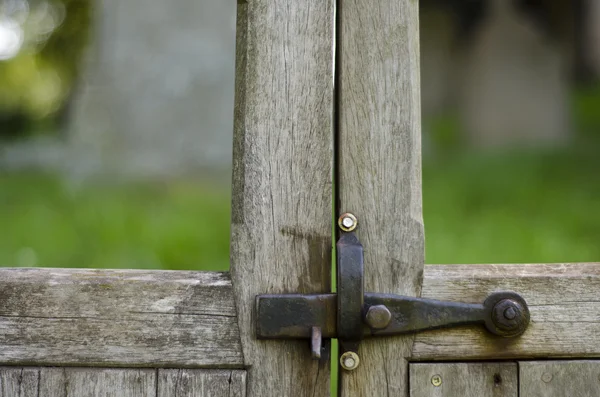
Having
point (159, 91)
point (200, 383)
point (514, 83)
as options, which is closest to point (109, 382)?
point (200, 383)

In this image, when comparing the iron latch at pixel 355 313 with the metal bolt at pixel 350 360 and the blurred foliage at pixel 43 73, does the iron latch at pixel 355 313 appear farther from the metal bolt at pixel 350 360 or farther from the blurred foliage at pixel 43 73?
the blurred foliage at pixel 43 73

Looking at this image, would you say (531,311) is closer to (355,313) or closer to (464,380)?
(464,380)

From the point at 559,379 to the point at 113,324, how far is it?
0.58m

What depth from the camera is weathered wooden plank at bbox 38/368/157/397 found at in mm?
866

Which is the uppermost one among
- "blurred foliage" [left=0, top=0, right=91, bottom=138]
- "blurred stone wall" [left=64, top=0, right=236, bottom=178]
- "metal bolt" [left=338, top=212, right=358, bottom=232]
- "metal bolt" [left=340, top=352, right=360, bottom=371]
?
"blurred foliage" [left=0, top=0, right=91, bottom=138]

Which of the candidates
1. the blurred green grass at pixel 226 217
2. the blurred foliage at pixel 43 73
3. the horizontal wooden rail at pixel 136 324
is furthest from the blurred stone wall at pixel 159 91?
the horizontal wooden rail at pixel 136 324

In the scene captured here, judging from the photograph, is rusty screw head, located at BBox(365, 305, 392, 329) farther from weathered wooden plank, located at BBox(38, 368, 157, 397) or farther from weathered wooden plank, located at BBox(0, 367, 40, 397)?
weathered wooden plank, located at BBox(0, 367, 40, 397)

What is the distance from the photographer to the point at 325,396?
2.85 ft

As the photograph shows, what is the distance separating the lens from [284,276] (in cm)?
86

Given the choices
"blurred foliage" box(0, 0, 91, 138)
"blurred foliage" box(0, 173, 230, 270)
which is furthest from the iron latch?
"blurred foliage" box(0, 0, 91, 138)

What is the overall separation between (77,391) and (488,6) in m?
5.07

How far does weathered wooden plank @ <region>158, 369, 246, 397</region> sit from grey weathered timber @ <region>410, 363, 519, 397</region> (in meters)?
Answer: 0.23

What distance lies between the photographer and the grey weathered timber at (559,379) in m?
0.89

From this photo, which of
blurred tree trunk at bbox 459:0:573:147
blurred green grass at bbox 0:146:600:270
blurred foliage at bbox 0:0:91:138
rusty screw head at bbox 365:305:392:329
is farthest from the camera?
blurred foliage at bbox 0:0:91:138
